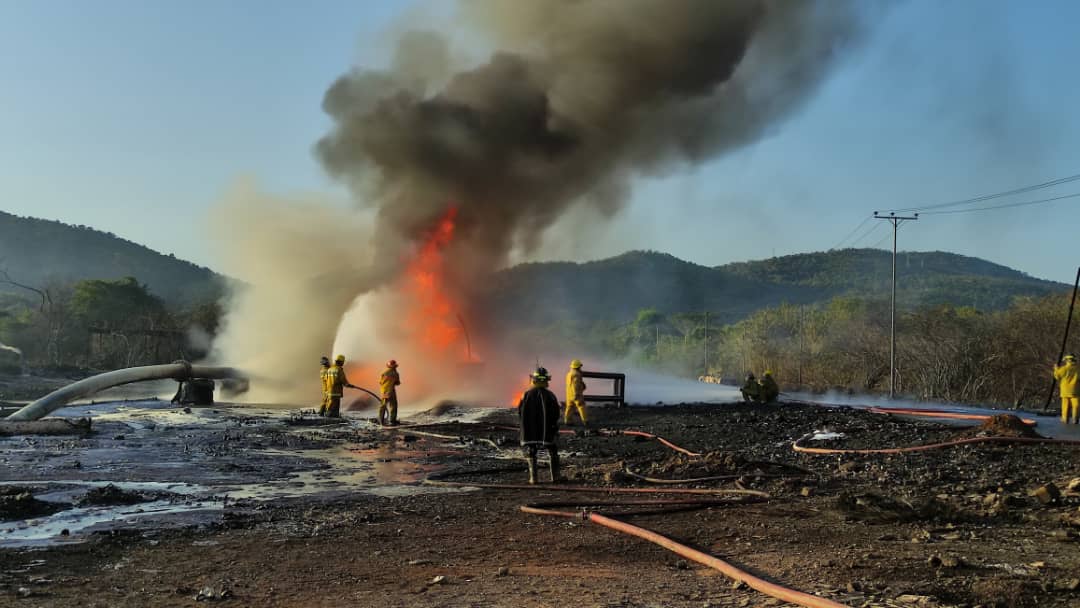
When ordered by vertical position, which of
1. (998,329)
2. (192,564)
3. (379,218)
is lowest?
(192,564)

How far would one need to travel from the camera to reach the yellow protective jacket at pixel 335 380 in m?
21.9

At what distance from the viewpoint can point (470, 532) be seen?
8.32 metres

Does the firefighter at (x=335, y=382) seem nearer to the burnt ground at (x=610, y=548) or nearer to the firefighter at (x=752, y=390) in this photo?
the burnt ground at (x=610, y=548)

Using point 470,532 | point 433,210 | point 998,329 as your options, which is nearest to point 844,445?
point 470,532

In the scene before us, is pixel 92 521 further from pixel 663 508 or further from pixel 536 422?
pixel 663 508

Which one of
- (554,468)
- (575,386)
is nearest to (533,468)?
(554,468)

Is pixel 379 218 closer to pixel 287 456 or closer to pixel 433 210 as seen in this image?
pixel 433 210

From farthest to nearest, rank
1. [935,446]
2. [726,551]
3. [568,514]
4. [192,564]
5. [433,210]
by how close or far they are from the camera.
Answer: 1. [433,210]
2. [935,446]
3. [568,514]
4. [726,551]
5. [192,564]

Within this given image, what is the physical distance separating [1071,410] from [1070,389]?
65cm

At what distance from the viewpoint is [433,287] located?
96.8 feet

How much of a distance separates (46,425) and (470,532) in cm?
1328

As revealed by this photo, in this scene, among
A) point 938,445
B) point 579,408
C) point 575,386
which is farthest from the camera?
point 579,408

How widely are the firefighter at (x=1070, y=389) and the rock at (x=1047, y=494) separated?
13042mm

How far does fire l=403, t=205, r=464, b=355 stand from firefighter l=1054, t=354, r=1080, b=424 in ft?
59.3
